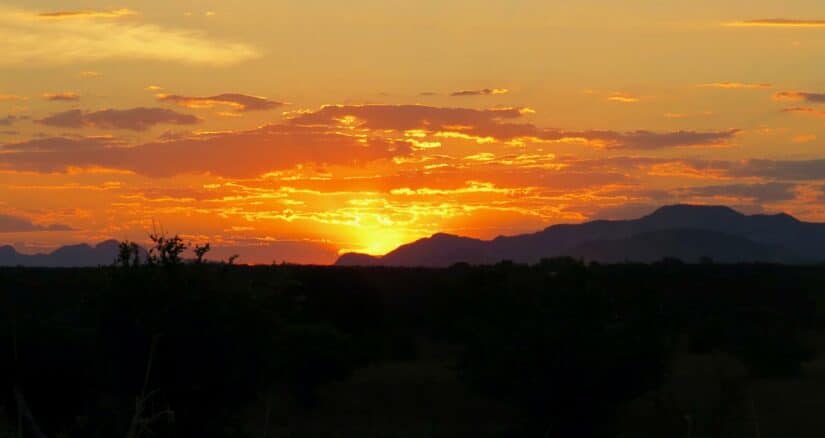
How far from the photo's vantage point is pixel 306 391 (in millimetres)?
40375

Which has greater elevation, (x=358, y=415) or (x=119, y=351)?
(x=119, y=351)

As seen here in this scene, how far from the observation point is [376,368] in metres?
50.6

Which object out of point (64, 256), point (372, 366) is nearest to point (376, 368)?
point (372, 366)

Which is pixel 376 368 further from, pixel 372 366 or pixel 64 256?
pixel 64 256

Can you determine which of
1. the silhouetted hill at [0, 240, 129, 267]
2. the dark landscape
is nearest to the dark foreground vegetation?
the dark landscape

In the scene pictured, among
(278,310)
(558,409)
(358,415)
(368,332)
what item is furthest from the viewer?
(368,332)

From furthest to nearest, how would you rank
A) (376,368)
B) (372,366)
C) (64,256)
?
1. (64,256)
2. (372,366)
3. (376,368)

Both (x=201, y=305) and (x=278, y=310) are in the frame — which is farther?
(x=278, y=310)

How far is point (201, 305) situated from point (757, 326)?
32.3 meters

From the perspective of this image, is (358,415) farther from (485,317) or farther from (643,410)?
(643,410)

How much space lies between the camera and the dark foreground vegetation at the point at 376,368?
78.1 feet

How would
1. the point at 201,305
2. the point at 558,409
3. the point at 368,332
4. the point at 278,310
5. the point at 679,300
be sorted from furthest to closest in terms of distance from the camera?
1. the point at 679,300
2. the point at 368,332
3. the point at 558,409
4. the point at 278,310
5. the point at 201,305

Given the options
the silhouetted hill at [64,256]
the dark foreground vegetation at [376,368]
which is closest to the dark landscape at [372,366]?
the dark foreground vegetation at [376,368]

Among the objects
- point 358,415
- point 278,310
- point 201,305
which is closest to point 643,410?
point 358,415
